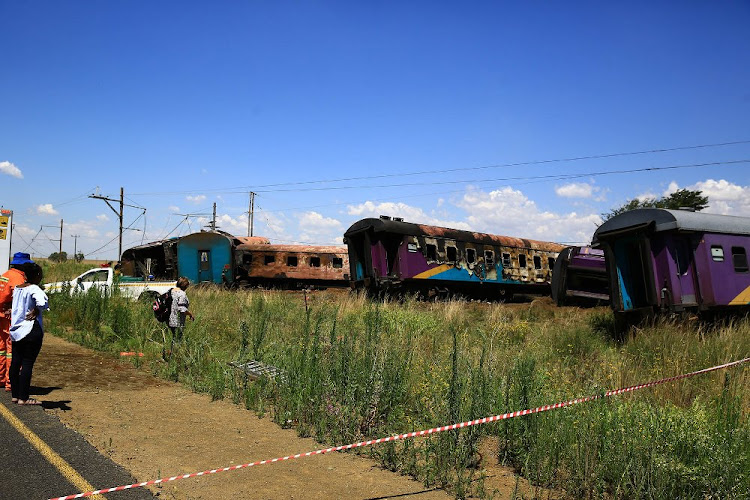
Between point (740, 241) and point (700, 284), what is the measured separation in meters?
1.90

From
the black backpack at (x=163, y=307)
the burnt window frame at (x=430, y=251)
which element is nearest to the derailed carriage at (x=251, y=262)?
the burnt window frame at (x=430, y=251)

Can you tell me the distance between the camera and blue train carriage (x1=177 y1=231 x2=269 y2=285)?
25453 millimetres

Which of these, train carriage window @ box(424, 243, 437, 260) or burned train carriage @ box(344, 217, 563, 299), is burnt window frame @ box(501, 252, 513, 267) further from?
train carriage window @ box(424, 243, 437, 260)

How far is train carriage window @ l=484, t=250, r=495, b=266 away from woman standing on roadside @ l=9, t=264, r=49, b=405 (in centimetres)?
1804

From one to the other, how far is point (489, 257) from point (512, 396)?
55.2 feet

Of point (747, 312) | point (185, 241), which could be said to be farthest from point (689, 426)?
point (185, 241)

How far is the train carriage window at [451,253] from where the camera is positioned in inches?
834

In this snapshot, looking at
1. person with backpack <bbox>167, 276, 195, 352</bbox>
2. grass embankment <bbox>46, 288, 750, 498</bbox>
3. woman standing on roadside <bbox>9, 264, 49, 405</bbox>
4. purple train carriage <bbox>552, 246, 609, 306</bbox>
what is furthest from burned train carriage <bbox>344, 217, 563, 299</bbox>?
woman standing on roadside <bbox>9, 264, 49, 405</bbox>

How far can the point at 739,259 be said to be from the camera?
1266cm

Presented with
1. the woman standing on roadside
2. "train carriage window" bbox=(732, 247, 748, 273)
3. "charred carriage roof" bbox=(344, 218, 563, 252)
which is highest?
"charred carriage roof" bbox=(344, 218, 563, 252)

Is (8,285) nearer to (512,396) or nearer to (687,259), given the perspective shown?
(512,396)

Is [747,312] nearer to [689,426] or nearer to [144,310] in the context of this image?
[689,426]

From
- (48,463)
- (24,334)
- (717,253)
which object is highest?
(717,253)

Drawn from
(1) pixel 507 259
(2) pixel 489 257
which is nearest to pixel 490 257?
(2) pixel 489 257
